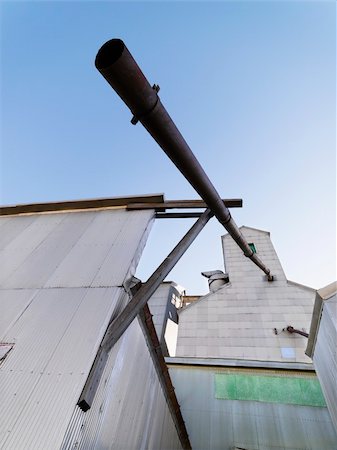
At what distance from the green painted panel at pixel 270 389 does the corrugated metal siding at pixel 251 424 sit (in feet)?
0.47

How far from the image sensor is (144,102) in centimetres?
274

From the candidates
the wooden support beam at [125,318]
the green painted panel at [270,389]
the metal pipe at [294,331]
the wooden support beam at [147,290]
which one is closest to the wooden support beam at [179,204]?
the wooden support beam at [147,290]

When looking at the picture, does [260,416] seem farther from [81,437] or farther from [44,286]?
[44,286]

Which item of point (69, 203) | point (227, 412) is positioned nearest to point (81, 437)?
point (69, 203)

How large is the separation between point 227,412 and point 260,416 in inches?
38.2

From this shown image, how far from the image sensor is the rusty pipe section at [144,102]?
2.36 m

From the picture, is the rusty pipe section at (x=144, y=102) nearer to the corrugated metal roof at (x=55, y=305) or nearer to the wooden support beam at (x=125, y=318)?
the wooden support beam at (x=125, y=318)

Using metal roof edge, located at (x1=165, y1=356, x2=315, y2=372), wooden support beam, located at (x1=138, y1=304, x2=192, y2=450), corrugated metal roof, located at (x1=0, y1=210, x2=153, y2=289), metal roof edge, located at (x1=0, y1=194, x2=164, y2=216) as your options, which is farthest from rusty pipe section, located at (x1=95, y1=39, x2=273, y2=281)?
metal roof edge, located at (x1=165, y1=356, x2=315, y2=372)

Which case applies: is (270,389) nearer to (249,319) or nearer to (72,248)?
(249,319)

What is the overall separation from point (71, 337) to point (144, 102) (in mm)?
3314

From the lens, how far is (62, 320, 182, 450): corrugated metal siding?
275 cm

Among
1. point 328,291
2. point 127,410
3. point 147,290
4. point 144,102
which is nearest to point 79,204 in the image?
point 147,290

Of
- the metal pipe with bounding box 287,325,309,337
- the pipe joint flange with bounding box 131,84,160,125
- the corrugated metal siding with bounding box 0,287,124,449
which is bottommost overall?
the corrugated metal siding with bounding box 0,287,124,449

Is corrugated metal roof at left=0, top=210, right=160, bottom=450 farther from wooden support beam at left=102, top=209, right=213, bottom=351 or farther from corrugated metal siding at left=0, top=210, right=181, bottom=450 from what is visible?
wooden support beam at left=102, top=209, right=213, bottom=351
